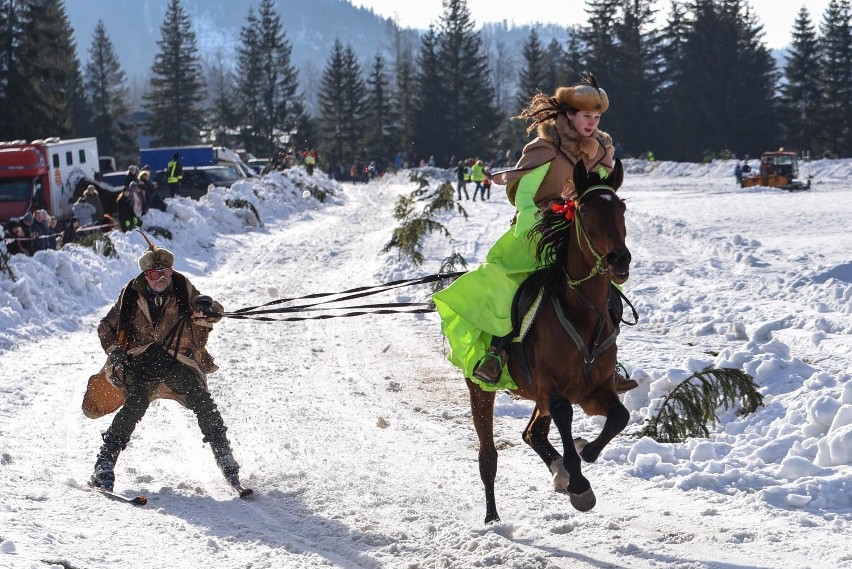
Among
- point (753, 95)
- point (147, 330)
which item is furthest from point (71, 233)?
point (753, 95)

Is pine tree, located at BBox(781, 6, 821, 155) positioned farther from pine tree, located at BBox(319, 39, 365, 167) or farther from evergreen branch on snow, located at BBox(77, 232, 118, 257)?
evergreen branch on snow, located at BBox(77, 232, 118, 257)

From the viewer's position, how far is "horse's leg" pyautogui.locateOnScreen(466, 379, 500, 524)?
6723 mm

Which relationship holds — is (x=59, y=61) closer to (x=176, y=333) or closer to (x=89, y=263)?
(x=89, y=263)

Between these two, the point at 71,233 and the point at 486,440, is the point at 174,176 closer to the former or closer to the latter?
the point at 71,233

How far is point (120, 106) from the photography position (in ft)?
284

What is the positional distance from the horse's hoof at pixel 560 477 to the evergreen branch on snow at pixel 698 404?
186cm

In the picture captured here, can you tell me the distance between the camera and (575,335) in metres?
5.98

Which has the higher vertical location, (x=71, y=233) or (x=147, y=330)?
(x=147, y=330)

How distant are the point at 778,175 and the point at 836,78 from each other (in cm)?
3115

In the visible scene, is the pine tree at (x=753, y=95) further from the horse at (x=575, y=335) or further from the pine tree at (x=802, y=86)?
the horse at (x=575, y=335)

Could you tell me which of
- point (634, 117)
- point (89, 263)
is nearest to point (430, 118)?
point (634, 117)

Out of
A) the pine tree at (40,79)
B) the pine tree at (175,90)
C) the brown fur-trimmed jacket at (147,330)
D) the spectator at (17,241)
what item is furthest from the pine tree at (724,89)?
the brown fur-trimmed jacket at (147,330)

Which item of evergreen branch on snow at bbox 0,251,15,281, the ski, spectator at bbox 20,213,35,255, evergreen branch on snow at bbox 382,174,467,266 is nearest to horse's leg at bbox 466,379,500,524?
the ski

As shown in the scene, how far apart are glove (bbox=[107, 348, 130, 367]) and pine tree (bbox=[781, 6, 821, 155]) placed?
213 ft
